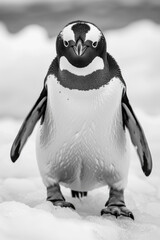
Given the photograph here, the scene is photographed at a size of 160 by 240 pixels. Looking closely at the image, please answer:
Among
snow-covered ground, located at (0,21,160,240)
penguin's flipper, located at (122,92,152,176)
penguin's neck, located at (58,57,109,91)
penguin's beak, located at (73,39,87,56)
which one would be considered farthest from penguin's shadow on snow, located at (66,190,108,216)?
penguin's beak, located at (73,39,87,56)

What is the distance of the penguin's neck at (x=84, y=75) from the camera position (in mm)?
1957

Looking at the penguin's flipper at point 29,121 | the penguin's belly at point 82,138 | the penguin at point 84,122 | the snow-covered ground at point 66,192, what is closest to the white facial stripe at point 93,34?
the penguin at point 84,122

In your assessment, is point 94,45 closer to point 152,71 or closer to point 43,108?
point 43,108

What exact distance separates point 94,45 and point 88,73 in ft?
0.31

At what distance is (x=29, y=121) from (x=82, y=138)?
23 cm

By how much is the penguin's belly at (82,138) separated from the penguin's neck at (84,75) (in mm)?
20

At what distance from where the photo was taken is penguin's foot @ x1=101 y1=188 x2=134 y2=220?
Result: 2.13 metres

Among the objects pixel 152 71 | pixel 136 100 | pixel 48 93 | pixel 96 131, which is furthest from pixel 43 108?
pixel 152 71

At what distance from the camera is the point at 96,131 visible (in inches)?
80.3

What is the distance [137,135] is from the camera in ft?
7.11

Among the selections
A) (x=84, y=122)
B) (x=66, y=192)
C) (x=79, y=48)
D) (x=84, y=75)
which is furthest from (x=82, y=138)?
(x=66, y=192)

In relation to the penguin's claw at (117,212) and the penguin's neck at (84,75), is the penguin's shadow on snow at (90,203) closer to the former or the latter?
the penguin's claw at (117,212)

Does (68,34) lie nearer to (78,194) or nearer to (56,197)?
(56,197)

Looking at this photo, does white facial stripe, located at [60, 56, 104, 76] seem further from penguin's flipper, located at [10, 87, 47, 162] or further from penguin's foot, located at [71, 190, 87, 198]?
penguin's foot, located at [71, 190, 87, 198]
